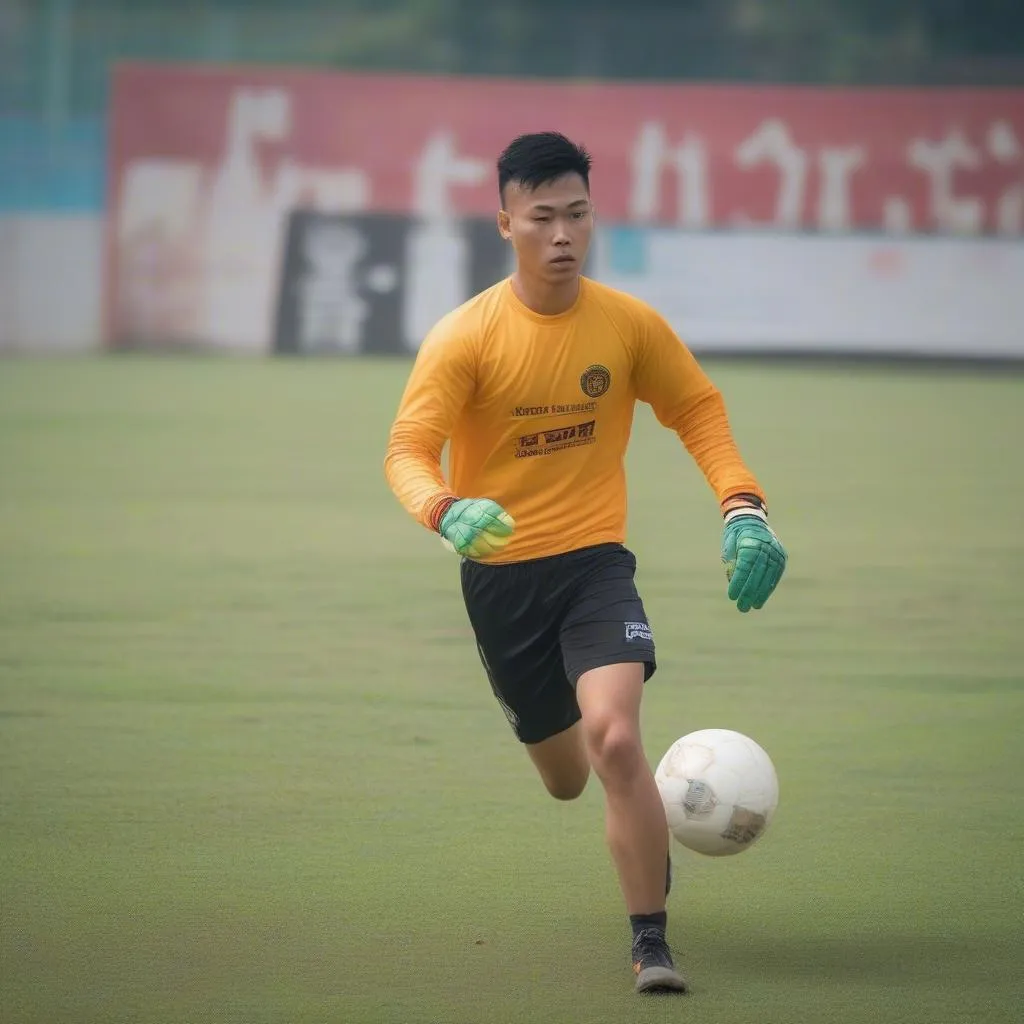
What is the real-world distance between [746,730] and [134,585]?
15.2ft

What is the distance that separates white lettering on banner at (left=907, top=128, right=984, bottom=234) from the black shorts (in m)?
27.9

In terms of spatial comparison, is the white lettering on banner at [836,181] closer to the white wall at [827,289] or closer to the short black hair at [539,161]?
the white wall at [827,289]

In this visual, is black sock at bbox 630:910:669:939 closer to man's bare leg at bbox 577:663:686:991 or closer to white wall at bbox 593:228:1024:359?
man's bare leg at bbox 577:663:686:991

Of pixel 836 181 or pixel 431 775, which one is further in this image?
pixel 836 181

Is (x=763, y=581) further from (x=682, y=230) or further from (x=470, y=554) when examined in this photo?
(x=682, y=230)

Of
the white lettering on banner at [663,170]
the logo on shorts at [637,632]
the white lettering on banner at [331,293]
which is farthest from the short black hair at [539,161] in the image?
the white lettering on banner at [663,170]

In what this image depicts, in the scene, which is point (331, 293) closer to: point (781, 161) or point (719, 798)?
point (781, 161)

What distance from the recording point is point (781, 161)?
32781mm

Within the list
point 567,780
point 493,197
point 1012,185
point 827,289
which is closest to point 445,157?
point 493,197

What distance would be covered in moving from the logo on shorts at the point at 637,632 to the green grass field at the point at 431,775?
32.0 inches

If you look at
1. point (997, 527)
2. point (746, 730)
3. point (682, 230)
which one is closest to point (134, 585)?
point (746, 730)

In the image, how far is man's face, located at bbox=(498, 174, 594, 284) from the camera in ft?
16.6

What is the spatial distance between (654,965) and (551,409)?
150cm

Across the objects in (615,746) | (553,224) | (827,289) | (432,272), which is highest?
(432,272)
